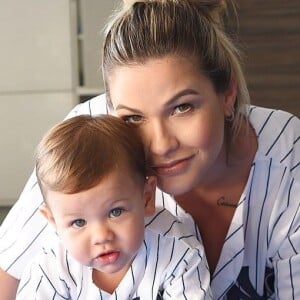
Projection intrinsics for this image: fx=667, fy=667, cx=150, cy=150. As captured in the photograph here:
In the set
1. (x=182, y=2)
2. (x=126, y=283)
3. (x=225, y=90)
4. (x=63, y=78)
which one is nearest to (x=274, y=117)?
(x=225, y=90)

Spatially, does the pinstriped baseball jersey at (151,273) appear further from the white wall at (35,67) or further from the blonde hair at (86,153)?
the white wall at (35,67)

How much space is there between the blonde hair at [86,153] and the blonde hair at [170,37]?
0.10 metres

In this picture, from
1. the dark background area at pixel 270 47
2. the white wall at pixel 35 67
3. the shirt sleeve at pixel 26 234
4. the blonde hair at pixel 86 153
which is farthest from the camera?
the white wall at pixel 35 67

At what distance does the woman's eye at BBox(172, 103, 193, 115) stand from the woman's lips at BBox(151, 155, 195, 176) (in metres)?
0.07

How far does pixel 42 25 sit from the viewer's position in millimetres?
2627

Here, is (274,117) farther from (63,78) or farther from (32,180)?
(63,78)

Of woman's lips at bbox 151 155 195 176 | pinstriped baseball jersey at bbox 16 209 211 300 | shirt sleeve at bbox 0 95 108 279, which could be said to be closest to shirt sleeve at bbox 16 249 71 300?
pinstriped baseball jersey at bbox 16 209 211 300

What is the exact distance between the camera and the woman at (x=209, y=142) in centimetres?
93

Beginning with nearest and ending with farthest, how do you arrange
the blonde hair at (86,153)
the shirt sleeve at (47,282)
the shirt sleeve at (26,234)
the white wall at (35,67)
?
the blonde hair at (86,153) → the shirt sleeve at (47,282) → the shirt sleeve at (26,234) → the white wall at (35,67)

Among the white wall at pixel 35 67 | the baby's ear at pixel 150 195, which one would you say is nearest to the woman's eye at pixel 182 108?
the baby's ear at pixel 150 195

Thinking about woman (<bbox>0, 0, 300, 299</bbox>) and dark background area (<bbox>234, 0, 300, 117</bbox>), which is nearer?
woman (<bbox>0, 0, 300, 299</bbox>)

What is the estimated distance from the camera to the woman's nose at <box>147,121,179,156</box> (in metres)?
0.92

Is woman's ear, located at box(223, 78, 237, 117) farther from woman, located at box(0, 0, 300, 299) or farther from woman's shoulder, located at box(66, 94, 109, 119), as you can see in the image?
woman's shoulder, located at box(66, 94, 109, 119)

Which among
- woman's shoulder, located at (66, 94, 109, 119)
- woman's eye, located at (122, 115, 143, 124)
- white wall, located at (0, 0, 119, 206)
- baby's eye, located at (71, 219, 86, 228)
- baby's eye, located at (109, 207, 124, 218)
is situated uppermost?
woman's eye, located at (122, 115, 143, 124)
